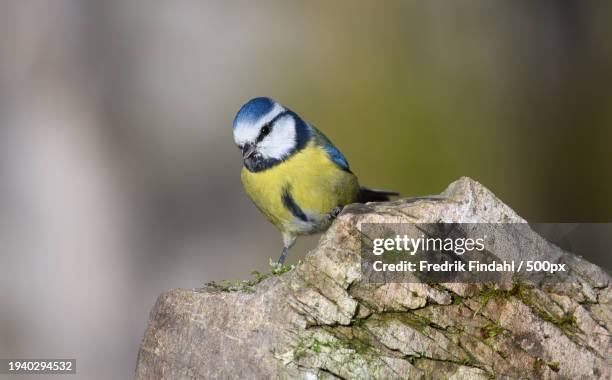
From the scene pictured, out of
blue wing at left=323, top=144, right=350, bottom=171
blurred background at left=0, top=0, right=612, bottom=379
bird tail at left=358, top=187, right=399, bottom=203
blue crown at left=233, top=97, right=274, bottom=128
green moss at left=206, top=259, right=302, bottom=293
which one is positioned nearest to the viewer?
green moss at left=206, top=259, right=302, bottom=293

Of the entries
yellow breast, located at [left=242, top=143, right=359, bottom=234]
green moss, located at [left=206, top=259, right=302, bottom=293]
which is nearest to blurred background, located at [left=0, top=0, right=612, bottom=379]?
yellow breast, located at [left=242, top=143, right=359, bottom=234]

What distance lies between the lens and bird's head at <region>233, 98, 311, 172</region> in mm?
2936

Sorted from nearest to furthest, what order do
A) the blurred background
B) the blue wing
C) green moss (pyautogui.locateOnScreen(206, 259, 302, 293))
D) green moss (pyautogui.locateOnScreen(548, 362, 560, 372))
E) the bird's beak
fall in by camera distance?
green moss (pyautogui.locateOnScreen(548, 362, 560, 372)) → green moss (pyautogui.locateOnScreen(206, 259, 302, 293)) → the bird's beak → the blue wing → the blurred background

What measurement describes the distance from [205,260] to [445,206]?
11.2 feet

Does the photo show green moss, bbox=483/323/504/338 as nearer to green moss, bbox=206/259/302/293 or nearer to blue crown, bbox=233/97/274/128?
green moss, bbox=206/259/302/293

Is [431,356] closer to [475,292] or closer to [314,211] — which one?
[475,292]

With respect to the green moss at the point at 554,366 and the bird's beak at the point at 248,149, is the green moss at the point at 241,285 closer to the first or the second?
the green moss at the point at 554,366

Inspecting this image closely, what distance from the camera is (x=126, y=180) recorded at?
199 inches

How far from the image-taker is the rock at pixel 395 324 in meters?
1.77

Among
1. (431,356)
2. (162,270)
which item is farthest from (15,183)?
(431,356)

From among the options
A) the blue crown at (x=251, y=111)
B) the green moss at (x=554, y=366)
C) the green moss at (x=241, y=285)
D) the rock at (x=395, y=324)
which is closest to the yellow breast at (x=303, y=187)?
the blue crown at (x=251, y=111)

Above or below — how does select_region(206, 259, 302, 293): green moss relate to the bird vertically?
below

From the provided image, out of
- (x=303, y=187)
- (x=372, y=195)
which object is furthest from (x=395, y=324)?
(x=372, y=195)

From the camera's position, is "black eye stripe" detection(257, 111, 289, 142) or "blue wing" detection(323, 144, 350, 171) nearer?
"black eye stripe" detection(257, 111, 289, 142)
